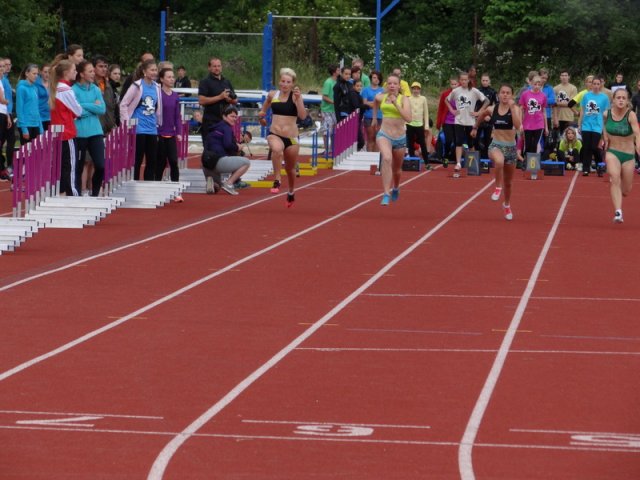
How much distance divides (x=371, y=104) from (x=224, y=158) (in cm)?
776

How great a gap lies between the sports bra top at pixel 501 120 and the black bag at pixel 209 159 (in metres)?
4.41

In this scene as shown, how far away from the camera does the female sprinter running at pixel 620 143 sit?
19.1 metres

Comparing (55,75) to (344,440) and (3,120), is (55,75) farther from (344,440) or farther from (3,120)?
(344,440)

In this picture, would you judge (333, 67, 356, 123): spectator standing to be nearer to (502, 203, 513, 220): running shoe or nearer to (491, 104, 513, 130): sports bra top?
(491, 104, 513, 130): sports bra top

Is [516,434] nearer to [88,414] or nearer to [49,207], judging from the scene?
[88,414]

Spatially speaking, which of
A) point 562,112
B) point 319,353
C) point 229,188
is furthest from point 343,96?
point 319,353

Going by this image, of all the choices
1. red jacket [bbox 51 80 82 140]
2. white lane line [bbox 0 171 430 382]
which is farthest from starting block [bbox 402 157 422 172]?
red jacket [bbox 51 80 82 140]

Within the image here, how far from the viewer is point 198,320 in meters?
11.5

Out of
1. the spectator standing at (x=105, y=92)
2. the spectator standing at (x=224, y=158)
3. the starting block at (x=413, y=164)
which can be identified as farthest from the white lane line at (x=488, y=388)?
the starting block at (x=413, y=164)

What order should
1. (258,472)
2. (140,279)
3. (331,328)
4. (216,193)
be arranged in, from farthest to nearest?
(216,193), (140,279), (331,328), (258,472)

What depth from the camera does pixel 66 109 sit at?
18781 mm

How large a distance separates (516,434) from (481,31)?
1912 inches

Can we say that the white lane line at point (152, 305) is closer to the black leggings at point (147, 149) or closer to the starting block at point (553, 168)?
the black leggings at point (147, 149)

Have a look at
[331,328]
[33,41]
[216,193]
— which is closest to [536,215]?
[216,193]
